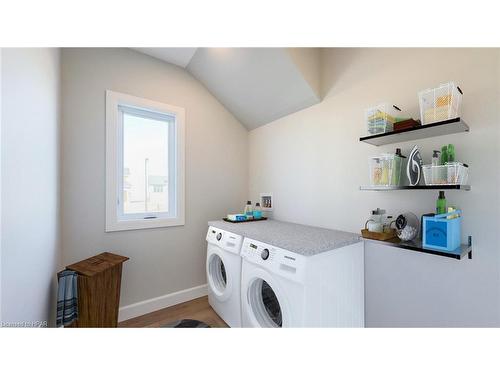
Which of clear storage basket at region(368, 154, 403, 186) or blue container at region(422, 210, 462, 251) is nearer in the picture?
blue container at region(422, 210, 462, 251)

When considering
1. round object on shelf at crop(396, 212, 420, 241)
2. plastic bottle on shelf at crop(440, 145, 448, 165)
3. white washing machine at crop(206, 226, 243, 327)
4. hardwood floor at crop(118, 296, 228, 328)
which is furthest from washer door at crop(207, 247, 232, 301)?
plastic bottle on shelf at crop(440, 145, 448, 165)

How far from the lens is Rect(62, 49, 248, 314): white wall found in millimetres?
1642

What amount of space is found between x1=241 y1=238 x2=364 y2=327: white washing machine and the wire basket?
608 mm

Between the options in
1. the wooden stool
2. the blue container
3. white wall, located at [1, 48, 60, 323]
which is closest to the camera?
white wall, located at [1, 48, 60, 323]

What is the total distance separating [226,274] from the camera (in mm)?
1686

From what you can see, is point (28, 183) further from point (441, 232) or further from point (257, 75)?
point (441, 232)

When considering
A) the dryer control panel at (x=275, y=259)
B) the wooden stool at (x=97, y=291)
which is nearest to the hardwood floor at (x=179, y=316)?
the wooden stool at (x=97, y=291)

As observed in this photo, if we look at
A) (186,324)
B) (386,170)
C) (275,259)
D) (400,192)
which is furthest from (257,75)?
(186,324)

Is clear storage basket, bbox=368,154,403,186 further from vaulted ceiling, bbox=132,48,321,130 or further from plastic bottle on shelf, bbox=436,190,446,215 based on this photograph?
vaulted ceiling, bbox=132,48,321,130

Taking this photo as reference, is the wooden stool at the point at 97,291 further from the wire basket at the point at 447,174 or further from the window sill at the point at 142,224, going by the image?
the wire basket at the point at 447,174

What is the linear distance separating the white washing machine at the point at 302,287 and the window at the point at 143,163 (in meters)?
1.12

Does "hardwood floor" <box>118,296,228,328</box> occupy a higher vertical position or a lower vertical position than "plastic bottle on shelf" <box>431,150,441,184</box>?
lower
